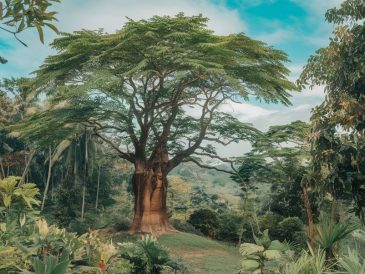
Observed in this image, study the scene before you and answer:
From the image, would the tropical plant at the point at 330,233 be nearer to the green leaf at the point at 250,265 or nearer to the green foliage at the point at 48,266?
the green leaf at the point at 250,265

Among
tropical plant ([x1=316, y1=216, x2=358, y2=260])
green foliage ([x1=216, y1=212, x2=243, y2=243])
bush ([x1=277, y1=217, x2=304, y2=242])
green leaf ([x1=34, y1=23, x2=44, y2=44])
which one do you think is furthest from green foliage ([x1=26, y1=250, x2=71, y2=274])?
green foliage ([x1=216, y1=212, x2=243, y2=243])

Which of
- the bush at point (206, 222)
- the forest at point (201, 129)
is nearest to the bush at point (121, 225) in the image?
the forest at point (201, 129)

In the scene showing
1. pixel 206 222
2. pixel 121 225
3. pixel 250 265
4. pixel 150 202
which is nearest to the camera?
pixel 250 265

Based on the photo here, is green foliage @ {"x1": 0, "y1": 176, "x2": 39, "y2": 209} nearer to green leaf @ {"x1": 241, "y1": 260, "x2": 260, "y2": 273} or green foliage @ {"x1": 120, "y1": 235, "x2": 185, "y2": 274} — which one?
green foliage @ {"x1": 120, "y1": 235, "x2": 185, "y2": 274}

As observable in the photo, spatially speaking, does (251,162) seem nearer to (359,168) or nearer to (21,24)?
(359,168)

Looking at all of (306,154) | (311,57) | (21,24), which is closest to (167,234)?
(306,154)

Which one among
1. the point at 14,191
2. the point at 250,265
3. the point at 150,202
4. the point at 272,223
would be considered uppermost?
the point at 14,191

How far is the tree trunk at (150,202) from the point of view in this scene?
21.7m

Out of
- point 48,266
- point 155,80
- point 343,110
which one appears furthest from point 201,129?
point 48,266

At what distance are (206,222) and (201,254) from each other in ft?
27.5

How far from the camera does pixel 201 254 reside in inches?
723

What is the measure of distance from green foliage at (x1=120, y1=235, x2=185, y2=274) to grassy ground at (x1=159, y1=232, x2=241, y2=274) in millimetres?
6082

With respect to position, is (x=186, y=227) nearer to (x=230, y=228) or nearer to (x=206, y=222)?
(x=206, y=222)

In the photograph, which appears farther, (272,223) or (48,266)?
(272,223)
